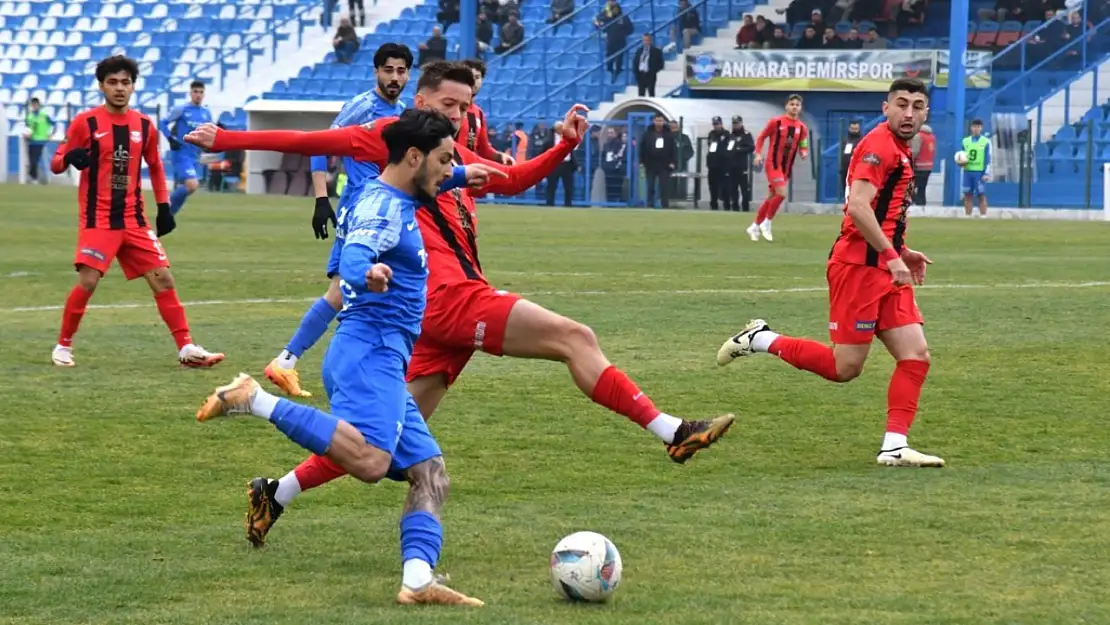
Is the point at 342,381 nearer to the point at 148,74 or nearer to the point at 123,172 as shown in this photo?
the point at 123,172

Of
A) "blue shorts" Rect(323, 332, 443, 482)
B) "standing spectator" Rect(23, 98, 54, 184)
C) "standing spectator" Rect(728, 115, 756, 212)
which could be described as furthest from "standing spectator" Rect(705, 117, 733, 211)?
"blue shorts" Rect(323, 332, 443, 482)

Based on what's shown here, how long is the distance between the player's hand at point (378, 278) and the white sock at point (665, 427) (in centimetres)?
172

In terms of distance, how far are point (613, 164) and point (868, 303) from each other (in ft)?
106

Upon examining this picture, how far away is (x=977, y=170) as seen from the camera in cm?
3556

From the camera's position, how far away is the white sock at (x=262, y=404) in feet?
19.1

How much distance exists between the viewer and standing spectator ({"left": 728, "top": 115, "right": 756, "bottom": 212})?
3794 centimetres

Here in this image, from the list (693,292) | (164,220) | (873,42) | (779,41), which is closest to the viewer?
(164,220)

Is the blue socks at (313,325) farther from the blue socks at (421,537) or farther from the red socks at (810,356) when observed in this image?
the blue socks at (421,537)

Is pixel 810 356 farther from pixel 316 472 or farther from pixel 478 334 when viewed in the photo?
pixel 316 472

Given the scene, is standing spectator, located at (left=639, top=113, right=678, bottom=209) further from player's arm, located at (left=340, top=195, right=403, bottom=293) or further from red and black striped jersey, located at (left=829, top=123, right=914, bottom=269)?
player's arm, located at (left=340, top=195, right=403, bottom=293)

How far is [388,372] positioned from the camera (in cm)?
597

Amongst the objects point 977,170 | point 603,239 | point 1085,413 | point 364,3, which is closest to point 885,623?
point 1085,413

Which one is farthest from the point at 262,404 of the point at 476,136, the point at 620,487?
the point at 476,136

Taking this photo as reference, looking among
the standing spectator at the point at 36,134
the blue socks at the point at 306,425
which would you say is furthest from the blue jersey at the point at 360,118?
the standing spectator at the point at 36,134
